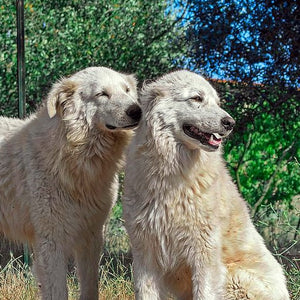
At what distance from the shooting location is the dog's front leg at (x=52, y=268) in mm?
5023

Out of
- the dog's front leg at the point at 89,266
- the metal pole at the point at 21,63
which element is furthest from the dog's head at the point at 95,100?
the metal pole at the point at 21,63

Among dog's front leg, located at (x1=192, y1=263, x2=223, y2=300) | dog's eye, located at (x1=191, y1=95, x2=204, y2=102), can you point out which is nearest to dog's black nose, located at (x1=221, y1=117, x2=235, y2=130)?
dog's eye, located at (x1=191, y1=95, x2=204, y2=102)

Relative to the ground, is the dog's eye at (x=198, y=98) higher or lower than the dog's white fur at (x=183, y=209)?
higher

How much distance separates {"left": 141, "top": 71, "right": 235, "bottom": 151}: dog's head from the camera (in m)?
4.42

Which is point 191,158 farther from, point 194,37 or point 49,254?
point 194,37

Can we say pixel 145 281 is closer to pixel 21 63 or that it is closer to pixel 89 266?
pixel 89 266

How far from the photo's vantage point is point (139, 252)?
4.55 metres

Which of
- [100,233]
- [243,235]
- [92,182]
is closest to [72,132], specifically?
[92,182]

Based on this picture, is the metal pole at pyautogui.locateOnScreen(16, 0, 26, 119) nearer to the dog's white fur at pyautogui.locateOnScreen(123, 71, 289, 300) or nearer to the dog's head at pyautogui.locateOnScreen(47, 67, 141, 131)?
the dog's head at pyautogui.locateOnScreen(47, 67, 141, 131)

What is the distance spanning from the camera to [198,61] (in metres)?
7.59

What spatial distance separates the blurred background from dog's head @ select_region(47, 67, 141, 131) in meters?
2.44

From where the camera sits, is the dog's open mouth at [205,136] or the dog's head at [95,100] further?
the dog's head at [95,100]

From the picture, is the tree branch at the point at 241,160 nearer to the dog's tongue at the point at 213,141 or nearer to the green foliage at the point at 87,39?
the green foliage at the point at 87,39

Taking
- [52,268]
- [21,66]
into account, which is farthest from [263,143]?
[52,268]
